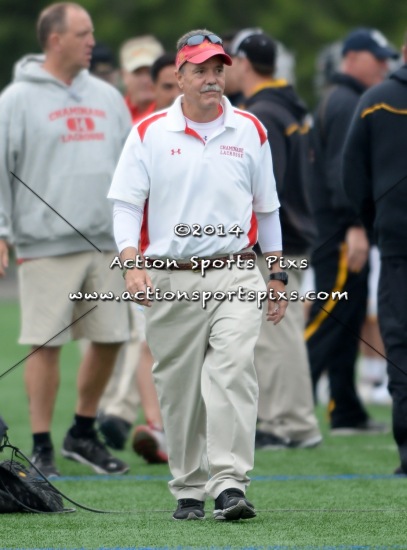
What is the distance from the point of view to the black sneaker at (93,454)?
8.20 m

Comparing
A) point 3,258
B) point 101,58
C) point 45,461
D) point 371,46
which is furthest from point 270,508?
point 101,58

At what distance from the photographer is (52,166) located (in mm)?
8086

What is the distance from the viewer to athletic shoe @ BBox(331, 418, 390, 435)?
1010 centimetres

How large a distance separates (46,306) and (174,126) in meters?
1.98

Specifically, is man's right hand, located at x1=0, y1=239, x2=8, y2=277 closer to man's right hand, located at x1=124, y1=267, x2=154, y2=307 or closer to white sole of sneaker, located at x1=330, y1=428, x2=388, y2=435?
man's right hand, located at x1=124, y1=267, x2=154, y2=307

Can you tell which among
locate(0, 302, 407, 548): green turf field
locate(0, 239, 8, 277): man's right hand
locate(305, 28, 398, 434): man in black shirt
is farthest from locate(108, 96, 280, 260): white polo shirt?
locate(305, 28, 398, 434): man in black shirt

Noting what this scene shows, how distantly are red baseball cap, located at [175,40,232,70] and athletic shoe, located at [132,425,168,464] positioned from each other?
2583 millimetres

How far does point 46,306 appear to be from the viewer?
8.13 metres

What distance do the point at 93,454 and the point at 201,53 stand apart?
2.72 m

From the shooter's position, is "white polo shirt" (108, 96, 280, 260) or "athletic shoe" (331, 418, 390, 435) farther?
"athletic shoe" (331, 418, 390, 435)

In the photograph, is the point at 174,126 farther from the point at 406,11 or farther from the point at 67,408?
the point at 406,11

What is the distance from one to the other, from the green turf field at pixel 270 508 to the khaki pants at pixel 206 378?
0.23 metres

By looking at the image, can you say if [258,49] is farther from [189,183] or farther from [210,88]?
[189,183]

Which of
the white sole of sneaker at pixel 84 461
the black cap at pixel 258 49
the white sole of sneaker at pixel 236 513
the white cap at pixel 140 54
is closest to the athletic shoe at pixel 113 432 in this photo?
the white sole of sneaker at pixel 84 461
